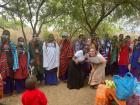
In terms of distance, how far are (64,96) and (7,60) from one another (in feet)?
5.86

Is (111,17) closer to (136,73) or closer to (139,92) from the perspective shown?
(136,73)

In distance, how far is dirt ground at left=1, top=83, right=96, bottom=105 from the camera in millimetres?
9609

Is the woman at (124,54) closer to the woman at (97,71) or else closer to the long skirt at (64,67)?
the woman at (97,71)

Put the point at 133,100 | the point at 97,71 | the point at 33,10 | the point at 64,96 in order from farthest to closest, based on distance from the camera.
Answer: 1. the point at 33,10
2. the point at 97,71
3. the point at 64,96
4. the point at 133,100

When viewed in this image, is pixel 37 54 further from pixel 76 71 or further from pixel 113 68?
pixel 113 68

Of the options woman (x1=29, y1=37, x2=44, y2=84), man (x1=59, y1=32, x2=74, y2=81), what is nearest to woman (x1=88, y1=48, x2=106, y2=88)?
man (x1=59, y1=32, x2=74, y2=81)

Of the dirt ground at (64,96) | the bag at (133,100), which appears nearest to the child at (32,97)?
the bag at (133,100)

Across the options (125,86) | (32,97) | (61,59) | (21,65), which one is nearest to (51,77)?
(61,59)

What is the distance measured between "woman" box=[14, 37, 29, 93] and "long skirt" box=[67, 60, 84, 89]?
1224mm

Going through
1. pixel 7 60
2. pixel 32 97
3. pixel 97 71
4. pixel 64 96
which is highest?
pixel 7 60

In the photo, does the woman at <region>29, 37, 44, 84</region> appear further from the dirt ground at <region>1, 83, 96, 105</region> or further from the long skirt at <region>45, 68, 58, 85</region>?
the dirt ground at <region>1, 83, 96, 105</region>

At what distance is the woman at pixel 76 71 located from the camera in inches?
406

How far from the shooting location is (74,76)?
1045 cm

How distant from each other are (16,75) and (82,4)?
21.9 ft
